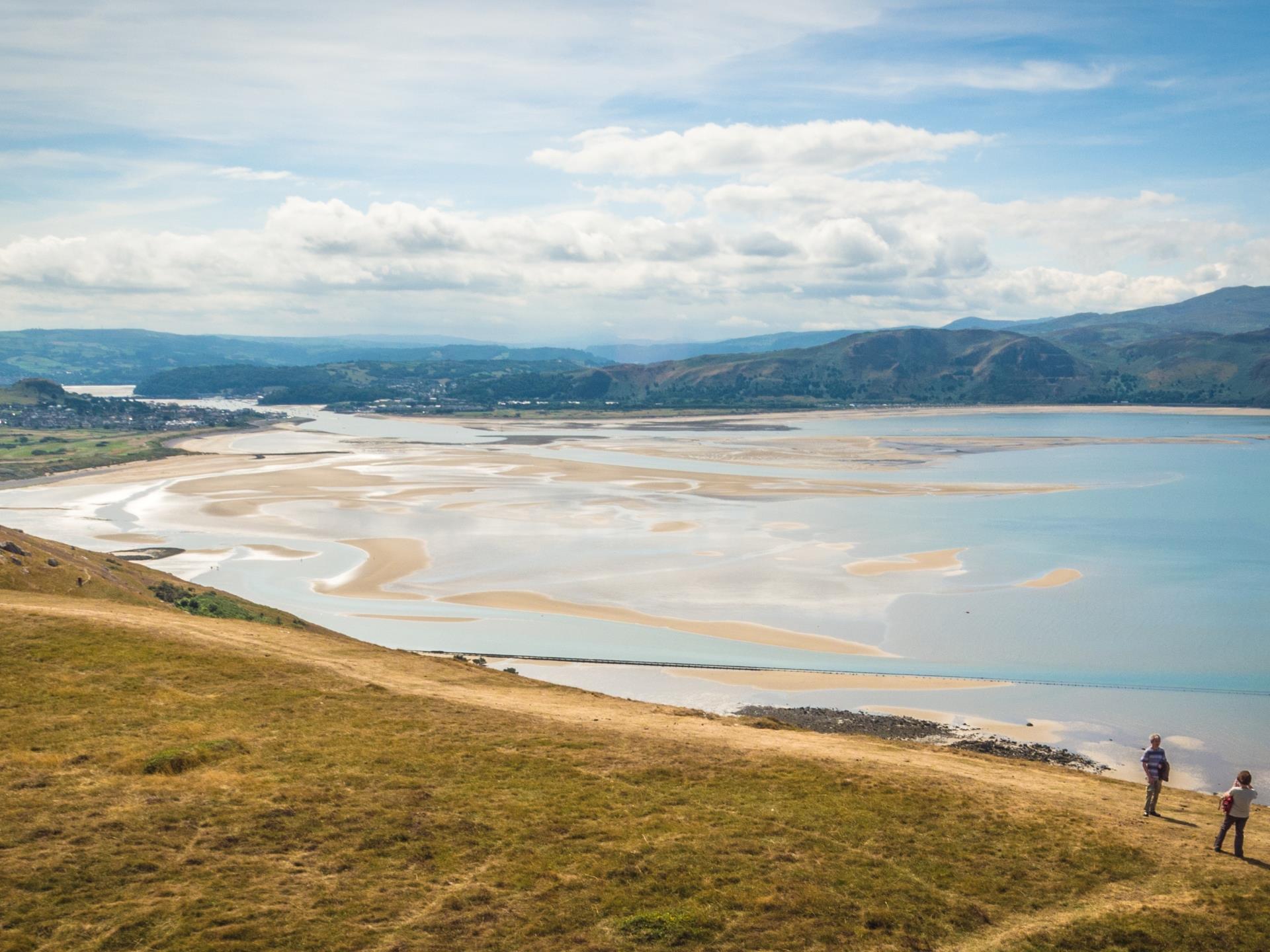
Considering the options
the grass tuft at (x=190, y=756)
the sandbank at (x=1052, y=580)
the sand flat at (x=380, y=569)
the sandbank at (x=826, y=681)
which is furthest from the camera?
the sand flat at (x=380, y=569)

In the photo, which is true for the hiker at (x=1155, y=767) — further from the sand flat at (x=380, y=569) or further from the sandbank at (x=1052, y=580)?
the sand flat at (x=380, y=569)

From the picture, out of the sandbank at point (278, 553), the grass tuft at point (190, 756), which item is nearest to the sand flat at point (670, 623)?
the sandbank at point (278, 553)

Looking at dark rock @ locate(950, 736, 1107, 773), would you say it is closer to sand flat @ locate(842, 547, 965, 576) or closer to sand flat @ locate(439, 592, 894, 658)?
sand flat @ locate(439, 592, 894, 658)

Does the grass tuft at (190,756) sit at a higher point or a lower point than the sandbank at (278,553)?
higher

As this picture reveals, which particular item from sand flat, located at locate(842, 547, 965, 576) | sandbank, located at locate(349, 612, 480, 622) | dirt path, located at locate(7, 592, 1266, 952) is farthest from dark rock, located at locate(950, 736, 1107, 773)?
sandbank, located at locate(349, 612, 480, 622)

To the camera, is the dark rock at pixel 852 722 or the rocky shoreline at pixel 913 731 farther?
the dark rock at pixel 852 722

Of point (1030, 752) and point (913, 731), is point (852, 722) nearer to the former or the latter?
point (913, 731)
